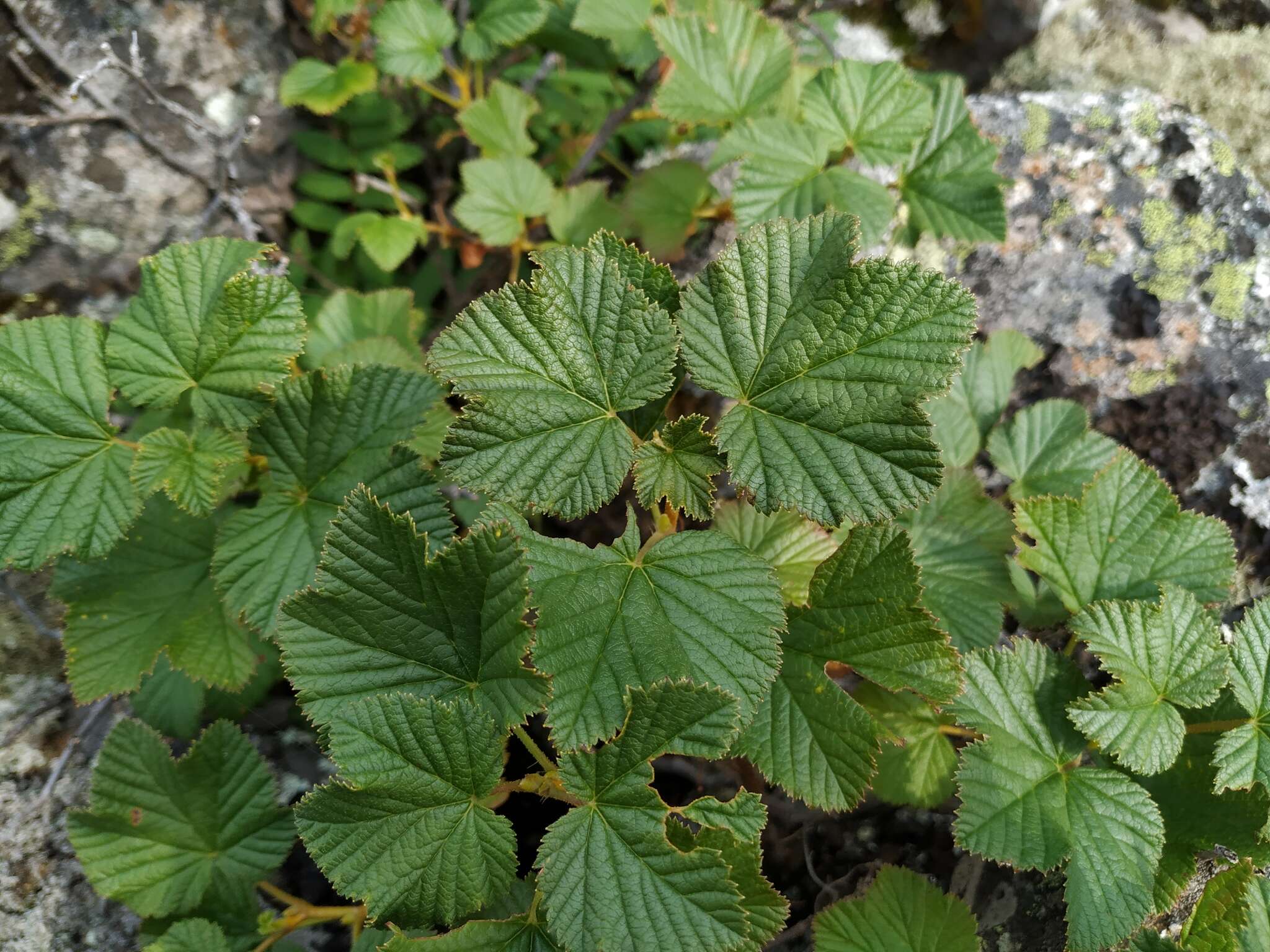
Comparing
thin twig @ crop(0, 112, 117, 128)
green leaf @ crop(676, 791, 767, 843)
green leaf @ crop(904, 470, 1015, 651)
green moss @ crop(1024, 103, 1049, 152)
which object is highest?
green moss @ crop(1024, 103, 1049, 152)

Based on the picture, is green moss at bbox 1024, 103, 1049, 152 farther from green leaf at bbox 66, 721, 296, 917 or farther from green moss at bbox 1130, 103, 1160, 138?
green leaf at bbox 66, 721, 296, 917

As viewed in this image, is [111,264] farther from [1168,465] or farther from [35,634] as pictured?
[1168,465]

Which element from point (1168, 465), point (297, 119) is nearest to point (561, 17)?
point (297, 119)

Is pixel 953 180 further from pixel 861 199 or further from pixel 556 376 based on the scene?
pixel 556 376

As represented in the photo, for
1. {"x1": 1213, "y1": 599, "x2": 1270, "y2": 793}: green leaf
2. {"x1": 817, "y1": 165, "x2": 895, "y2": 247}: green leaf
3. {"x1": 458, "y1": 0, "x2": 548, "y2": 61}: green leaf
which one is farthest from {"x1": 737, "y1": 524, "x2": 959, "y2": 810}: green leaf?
{"x1": 458, "y1": 0, "x2": 548, "y2": 61}: green leaf

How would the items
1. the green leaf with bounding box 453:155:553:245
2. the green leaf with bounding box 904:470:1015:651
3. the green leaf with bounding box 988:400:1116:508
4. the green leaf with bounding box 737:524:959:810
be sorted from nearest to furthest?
the green leaf with bounding box 737:524:959:810 → the green leaf with bounding box 904:470:1015:651 → the green leaf with bounding box 988:400:1116:508 → the green leaf with bounding box 453:155:553:245

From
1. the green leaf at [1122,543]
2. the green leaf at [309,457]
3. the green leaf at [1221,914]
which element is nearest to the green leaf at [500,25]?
the green leaf at [309,457]

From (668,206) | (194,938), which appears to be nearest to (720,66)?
(668,206)
